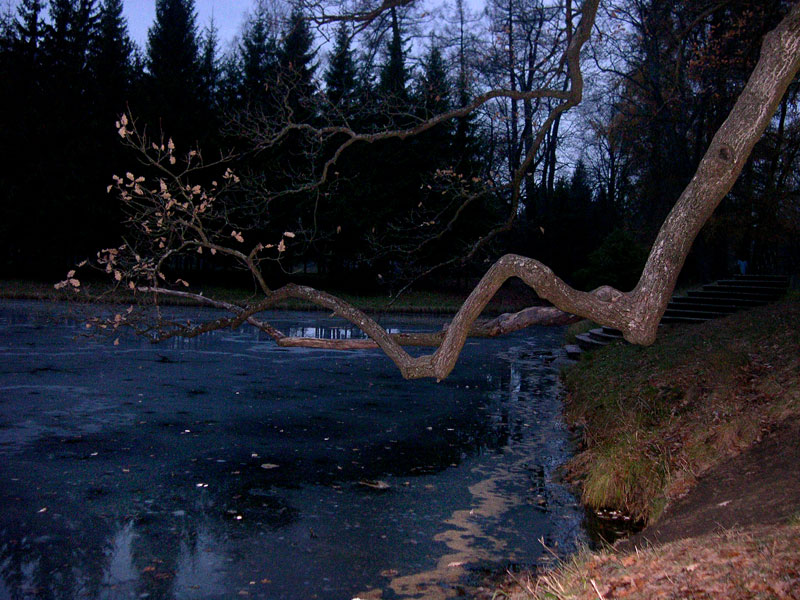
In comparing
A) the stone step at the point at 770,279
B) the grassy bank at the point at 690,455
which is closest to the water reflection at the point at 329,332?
the grassy bank at the point at 690,455

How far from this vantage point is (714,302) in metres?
16.9

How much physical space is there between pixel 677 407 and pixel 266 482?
4943 millimetres

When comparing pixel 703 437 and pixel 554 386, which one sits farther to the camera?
pixel 554 386

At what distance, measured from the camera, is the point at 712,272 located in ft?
79.8

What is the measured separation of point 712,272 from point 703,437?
18.0m

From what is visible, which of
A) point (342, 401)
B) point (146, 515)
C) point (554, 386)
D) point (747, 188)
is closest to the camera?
point (146, 515)

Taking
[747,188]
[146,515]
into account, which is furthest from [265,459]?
[747,188]

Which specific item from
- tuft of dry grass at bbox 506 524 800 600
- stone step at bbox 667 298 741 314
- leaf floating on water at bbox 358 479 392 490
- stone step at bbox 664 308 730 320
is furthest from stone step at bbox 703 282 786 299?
tuft of dry grass at bbox 506 524 800 600

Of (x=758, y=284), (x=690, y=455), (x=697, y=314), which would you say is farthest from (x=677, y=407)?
(x=758, y=284)

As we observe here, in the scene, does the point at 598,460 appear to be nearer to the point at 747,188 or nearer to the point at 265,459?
the point at 265,459

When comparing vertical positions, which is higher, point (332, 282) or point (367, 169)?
point (367, 169)

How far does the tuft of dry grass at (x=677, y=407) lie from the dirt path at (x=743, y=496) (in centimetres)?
25

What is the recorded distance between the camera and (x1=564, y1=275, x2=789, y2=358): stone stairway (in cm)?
1611

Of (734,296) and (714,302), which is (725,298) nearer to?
(714,302)
